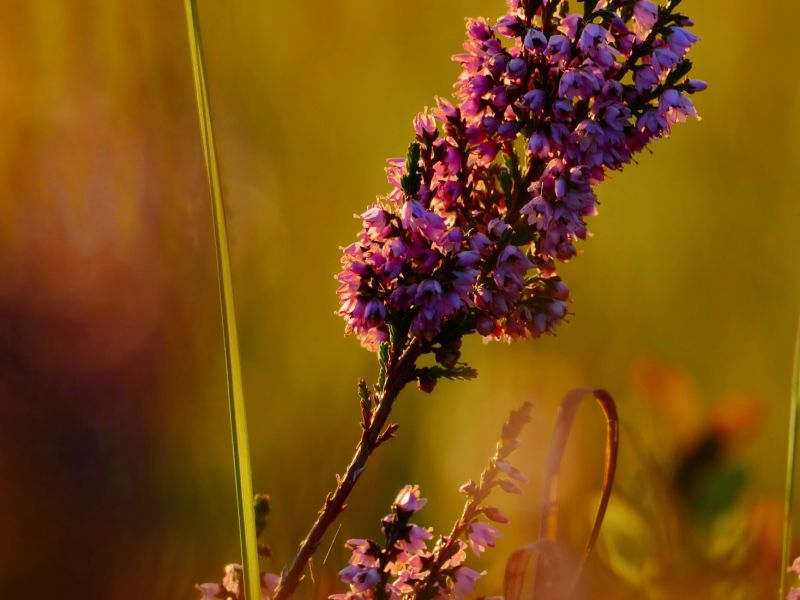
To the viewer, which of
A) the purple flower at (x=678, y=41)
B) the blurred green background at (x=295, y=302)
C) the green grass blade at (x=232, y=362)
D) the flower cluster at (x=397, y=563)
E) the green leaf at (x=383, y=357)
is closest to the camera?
the green grass blade at (x=232, y=362)

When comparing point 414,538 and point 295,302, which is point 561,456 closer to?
→ point 414,538

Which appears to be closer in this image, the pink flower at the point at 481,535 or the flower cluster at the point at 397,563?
the flower cluster at the point at 397,563

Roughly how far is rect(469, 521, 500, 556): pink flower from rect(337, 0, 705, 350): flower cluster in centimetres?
38

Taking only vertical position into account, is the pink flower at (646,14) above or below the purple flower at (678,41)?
above

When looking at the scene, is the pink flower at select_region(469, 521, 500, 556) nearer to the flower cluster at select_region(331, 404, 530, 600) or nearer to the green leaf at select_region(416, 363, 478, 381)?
the flower cluster at select_region(331, 404, 530, 600)

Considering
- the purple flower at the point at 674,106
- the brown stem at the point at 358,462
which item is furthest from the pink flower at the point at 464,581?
the purple flower at the point at 674,106

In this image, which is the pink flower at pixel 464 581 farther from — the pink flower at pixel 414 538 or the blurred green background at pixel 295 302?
the blurred green background at pixel 295 302

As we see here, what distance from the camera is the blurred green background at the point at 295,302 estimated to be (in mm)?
2908

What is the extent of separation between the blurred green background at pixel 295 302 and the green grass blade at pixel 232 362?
3.21 ft

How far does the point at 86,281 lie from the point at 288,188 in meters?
0.96

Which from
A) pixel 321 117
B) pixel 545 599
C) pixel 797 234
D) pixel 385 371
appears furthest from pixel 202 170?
pixel 797 234

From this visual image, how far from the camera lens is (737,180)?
13.8 feet

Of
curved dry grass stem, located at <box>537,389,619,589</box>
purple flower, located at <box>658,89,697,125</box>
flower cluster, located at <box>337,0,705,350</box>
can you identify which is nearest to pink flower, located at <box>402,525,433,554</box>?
curved dry grass stem, located at <box>537,389,619,589</box>

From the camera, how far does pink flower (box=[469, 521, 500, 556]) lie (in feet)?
6.45
